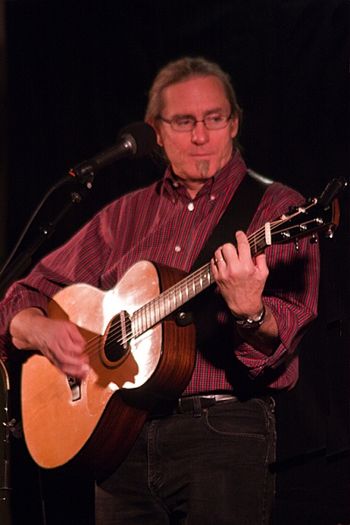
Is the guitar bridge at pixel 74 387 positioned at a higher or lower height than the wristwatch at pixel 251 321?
lower

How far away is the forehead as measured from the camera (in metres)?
2.32

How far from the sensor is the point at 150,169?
8.04 ft

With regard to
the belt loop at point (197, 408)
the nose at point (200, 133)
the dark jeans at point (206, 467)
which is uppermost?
the nose at point (200, 133)

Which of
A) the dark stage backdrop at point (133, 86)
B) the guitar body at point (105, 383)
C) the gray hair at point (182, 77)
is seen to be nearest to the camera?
the guitar body at point (105, 383)

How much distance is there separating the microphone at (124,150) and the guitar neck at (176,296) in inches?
14.7

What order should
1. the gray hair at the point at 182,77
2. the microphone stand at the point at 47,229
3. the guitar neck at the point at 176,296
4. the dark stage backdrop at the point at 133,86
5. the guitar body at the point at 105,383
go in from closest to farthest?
1. the guitar neck at the point at 176,296
2. the guitar body at the point at 105,383
3. the microphone stand at the point at 47,229
4. the dark stage backdrop at the point at 133,86
5. the gray hair at the point at 182,77

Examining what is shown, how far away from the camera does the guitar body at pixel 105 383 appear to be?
78.8 inches

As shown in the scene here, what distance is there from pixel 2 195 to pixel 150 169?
725mm

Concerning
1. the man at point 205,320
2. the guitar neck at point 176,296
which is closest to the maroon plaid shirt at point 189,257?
the man at point 205,320

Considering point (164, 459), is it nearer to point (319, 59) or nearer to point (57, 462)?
point (57, 462)

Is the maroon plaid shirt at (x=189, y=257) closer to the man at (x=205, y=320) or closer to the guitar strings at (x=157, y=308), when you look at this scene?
the man at (x=205, y=320)

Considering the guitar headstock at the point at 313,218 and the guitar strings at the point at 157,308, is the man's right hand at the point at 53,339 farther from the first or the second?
the guitar headstock at the point at 313,218

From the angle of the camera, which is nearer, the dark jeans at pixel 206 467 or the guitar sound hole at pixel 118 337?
Result: the dark jeans at pixel 206 467

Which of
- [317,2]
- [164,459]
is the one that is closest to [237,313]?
[164,459]
